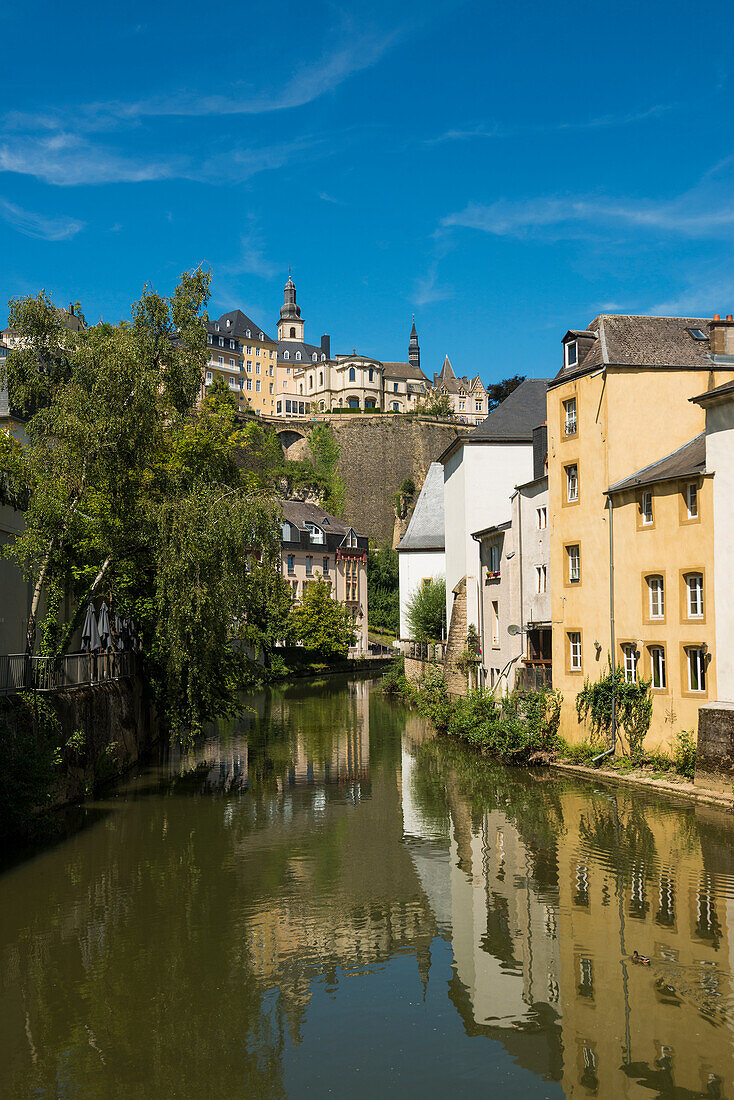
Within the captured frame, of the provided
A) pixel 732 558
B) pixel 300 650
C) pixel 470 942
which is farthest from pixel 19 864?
pixel 300 650

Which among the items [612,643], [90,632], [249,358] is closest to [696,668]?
[612,643]

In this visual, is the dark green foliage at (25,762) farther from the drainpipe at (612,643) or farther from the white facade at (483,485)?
the white facade at (483,485)

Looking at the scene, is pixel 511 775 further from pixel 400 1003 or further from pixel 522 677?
pixel 400 1003

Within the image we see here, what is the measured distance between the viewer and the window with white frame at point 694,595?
22.5m

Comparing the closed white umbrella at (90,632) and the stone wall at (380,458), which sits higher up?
the stone wall at (380,458)

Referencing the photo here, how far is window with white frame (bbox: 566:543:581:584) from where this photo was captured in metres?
26.7

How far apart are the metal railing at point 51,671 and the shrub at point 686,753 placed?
14435 millimetres

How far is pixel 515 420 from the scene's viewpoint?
129 feet

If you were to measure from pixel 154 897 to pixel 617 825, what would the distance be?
30.8 feet

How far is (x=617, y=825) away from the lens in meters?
19.1

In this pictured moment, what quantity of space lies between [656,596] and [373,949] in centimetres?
1384

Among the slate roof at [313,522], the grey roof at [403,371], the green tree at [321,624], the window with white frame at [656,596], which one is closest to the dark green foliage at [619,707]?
the window with white frame at [656,596]

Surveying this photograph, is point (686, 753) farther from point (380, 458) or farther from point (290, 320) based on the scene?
point (290, 320)

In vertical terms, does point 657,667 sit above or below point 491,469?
below
